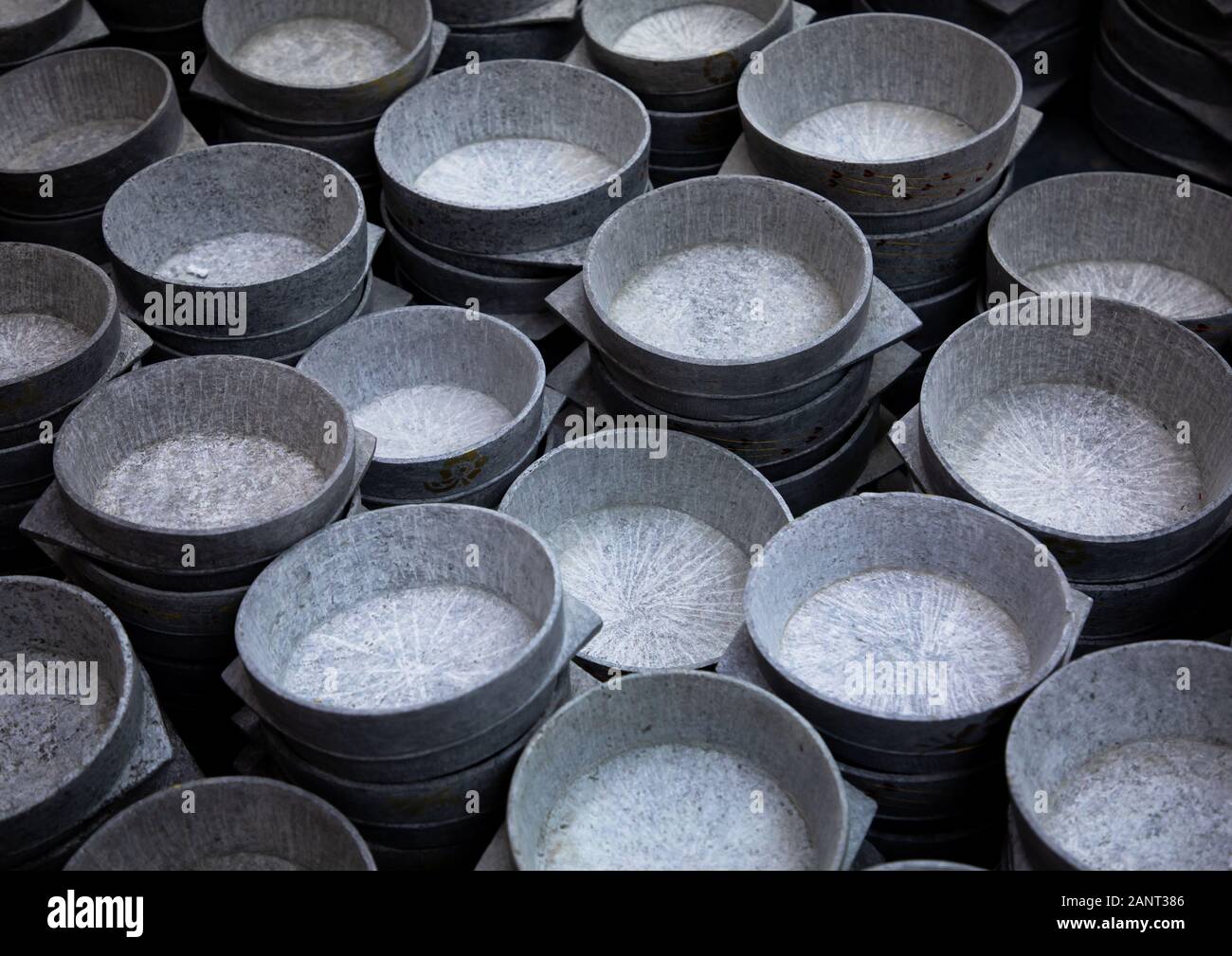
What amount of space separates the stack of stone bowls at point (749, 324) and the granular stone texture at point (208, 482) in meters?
1.46

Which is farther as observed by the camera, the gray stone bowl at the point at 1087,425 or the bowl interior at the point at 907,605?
the gray stone bowl at the point at 1087,425

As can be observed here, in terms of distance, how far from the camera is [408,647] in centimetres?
584

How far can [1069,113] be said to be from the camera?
9648mm

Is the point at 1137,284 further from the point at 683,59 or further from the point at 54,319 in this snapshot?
the point at 54,319

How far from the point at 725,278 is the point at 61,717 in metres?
3.49

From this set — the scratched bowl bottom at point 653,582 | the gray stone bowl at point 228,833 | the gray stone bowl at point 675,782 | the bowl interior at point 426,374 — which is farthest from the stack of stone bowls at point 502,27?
the gray stone bowl at point 228,833

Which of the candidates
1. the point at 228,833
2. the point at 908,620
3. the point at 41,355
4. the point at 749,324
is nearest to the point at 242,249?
the point at 41,355

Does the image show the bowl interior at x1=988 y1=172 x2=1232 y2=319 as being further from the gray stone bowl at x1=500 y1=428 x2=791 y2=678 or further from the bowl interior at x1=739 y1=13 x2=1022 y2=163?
the gray stone bowl at x1=500 y1=428 x2=791 y2=678

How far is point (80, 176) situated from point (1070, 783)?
5.29 metres

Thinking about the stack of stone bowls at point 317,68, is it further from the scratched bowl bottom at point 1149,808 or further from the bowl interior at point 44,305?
the scratched bowl bottom at point 1149,808

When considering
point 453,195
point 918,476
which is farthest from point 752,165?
point 918,476

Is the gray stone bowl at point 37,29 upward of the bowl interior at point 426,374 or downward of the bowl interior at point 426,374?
upward

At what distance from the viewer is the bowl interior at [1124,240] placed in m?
7.55

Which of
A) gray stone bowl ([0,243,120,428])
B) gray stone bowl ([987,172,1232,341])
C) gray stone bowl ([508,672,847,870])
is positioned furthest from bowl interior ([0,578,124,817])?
gray stone bowl ([987,172,1232,341])
